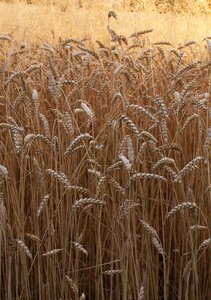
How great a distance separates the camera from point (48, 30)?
4777 millimetres

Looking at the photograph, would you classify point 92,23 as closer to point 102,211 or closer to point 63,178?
point 102,211

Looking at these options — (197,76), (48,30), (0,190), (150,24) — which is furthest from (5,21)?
(0,190)

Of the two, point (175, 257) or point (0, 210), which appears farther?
point (175, 257)

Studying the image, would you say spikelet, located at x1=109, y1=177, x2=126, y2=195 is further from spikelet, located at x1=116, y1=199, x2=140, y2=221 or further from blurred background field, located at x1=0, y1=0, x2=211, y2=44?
blurred background field, located at x1=0, y1=0, x2=211, y2=44

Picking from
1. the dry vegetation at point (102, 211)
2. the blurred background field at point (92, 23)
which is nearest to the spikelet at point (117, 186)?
the dry vegetation at point (102, 211)

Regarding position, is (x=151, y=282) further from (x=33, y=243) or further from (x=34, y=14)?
(x=34, y=14)

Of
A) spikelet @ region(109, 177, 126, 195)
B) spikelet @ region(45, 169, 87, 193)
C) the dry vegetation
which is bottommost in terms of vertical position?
the dry vegetation

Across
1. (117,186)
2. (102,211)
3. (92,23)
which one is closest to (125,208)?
(117,186)

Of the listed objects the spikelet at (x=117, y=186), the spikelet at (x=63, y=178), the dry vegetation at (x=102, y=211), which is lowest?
the dry vegetation at (x=102, y=211)

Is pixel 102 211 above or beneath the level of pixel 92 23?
beneath

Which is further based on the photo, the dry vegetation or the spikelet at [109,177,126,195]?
the dry vegetation

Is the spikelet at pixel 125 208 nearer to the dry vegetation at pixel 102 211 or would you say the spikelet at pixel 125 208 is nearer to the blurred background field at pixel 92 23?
the dry vegetation at pixel 102 211

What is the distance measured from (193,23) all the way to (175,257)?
4.14m

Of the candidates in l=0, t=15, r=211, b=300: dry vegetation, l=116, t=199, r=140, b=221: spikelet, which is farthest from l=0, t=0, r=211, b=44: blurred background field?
l=116, t=199, r=140, b=221: spikelet
